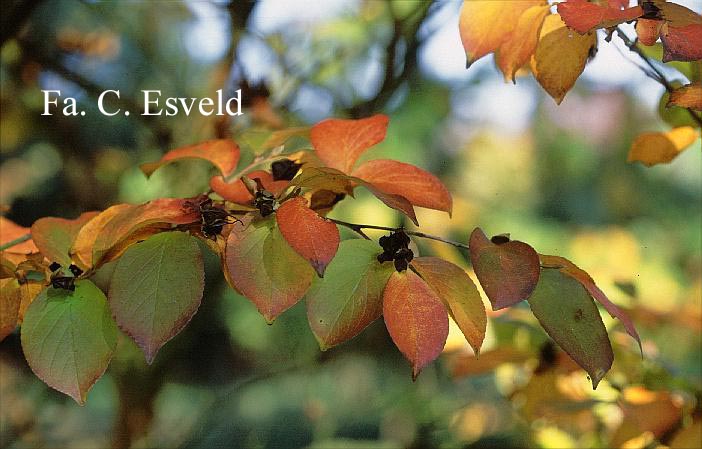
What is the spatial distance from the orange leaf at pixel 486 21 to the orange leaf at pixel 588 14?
61mm

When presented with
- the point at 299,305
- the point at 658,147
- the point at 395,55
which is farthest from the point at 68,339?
the point at 299,305

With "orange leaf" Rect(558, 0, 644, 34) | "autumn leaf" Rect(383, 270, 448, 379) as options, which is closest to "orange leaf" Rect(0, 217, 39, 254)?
"autumn leaf" Rect(383, 270, 448, 379)

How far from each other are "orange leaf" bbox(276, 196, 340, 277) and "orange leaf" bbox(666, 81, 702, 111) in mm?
206

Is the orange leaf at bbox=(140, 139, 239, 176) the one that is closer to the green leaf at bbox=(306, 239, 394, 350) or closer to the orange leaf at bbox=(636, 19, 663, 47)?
the green leaf at bbox=(306, 239, 394, 350)

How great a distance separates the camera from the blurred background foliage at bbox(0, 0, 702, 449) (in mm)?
693

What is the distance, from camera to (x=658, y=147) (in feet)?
1.75

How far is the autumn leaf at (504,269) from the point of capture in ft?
1.10

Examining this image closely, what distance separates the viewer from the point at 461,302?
0.37 m

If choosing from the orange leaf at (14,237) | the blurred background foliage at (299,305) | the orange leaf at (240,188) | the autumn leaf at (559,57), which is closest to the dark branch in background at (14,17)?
the blurred background foliage at (299,305)

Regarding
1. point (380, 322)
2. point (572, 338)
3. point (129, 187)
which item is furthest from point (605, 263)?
point (572, 338)

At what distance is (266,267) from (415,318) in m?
0.08

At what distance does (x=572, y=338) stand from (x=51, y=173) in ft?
6.08

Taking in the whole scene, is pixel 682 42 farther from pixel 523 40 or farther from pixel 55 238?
pixel 55 238

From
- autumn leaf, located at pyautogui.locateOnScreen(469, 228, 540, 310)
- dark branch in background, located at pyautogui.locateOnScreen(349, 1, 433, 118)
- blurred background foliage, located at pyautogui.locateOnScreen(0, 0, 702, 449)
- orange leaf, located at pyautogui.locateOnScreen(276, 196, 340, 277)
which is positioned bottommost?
blurred background foliage, located at pyautogui.locateOnScreen(0, 0, 702, 449)
